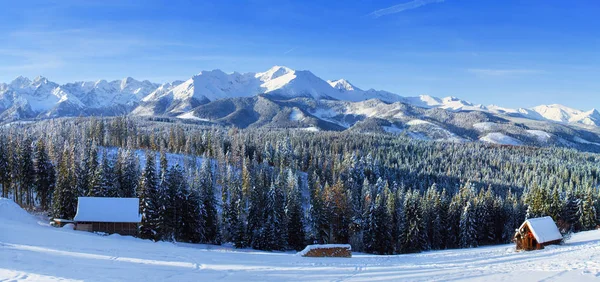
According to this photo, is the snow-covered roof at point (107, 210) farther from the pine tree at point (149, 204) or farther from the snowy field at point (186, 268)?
the snowy field at point (186, 268)

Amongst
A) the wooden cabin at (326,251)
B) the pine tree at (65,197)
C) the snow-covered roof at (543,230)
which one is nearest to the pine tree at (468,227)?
the snow-covered roof at (543,230)

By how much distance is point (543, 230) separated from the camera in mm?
45125

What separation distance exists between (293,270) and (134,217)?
28.3 meters

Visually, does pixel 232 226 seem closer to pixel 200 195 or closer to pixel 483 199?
pixel 200 195

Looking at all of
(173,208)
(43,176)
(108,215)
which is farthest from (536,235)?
→ (43,176)

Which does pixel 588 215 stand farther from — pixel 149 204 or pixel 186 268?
pixel 149 204

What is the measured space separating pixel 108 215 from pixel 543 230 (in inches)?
1958

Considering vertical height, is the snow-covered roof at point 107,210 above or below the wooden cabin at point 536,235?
above

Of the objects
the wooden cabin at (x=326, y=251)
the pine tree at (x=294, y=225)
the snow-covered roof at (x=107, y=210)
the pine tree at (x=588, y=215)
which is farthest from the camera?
the pine tree at (x=588, y=215)

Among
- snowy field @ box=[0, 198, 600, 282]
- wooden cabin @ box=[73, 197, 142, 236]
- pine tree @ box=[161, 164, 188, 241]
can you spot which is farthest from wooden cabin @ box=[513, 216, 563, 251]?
wooden cabin @ box=[73, 197, 142, 236]

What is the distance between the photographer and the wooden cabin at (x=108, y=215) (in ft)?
152

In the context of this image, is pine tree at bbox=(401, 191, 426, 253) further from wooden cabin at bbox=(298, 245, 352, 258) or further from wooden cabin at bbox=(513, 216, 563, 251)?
wooden cabin at bbox=(298, 245, 352, 258)

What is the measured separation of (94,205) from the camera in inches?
1849

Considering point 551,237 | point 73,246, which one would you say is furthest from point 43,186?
point 551,237
